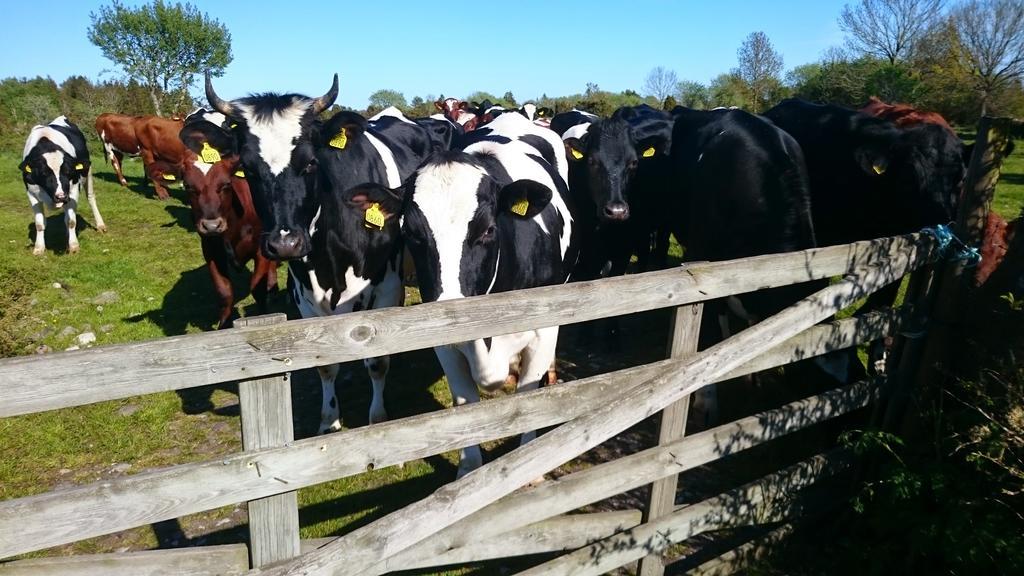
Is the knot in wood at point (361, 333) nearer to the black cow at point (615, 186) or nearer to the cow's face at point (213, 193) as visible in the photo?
the cow's face at point (213, 193)

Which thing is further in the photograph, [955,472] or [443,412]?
[955,472]

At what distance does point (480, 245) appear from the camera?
368cm

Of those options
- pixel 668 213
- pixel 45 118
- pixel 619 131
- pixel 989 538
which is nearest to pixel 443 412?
pixel 989 538

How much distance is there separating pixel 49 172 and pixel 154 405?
709 cm

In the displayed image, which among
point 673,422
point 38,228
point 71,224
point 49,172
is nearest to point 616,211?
point 673,422

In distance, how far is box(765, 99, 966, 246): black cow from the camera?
5797mm

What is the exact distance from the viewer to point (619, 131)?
6.83 m

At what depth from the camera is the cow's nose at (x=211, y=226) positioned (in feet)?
19.9

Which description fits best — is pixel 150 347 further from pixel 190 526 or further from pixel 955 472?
pixel 955 472

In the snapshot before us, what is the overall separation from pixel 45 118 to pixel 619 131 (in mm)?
35556

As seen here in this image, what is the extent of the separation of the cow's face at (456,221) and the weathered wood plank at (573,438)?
1.25 metres

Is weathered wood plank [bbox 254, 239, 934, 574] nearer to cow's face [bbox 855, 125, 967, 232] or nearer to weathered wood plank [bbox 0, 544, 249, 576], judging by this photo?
weathered wood plank [bbox 0, 544, 249, 576]

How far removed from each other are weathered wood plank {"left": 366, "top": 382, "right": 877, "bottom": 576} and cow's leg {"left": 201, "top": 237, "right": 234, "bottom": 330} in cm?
486

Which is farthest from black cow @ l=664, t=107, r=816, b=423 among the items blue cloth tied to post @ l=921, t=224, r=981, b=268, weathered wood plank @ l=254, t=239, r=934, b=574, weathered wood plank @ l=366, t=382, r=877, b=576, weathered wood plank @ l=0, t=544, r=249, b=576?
weathered wood plank @ l=0, t=544, r=249, b=576
